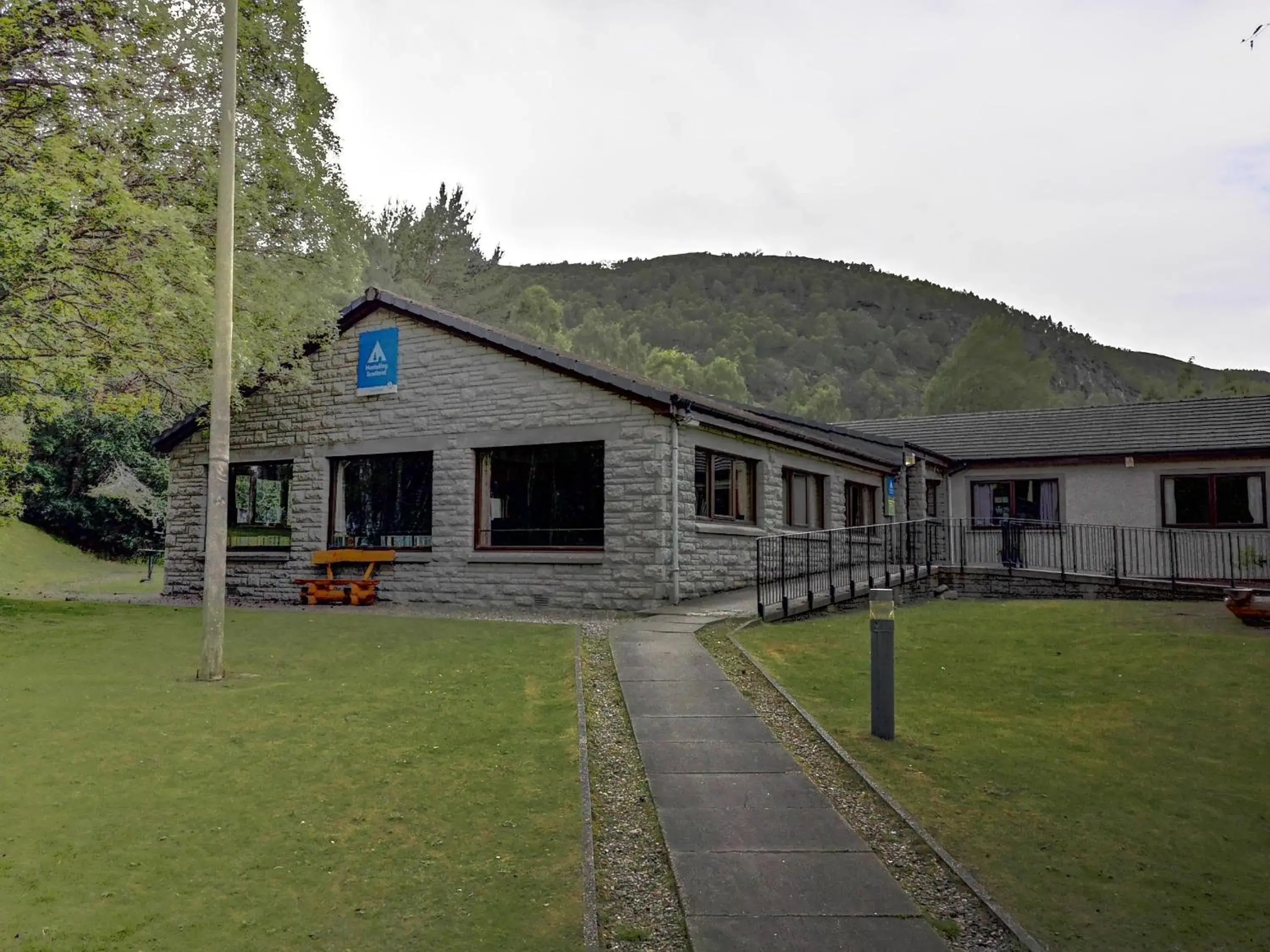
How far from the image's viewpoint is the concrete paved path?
12.6 ft

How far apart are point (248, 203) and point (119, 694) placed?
32.1 feet

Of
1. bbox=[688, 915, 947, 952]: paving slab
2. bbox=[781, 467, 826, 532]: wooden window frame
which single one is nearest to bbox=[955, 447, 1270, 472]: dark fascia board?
bbox=[781, 467, 826, 532]: wooden window frame

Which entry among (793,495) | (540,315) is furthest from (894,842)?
(540,315)

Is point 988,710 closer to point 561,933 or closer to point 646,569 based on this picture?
point 561,933

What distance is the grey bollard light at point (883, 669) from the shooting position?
23.0 ft

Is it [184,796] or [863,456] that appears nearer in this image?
[184,796]

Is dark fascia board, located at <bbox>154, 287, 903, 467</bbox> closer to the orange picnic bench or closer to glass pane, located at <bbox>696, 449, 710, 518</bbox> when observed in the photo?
glass pane, located at <bbox>696, 449, 710, 518</bbox>

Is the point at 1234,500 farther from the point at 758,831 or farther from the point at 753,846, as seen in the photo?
the point at 753,846

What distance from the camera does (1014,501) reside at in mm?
24109

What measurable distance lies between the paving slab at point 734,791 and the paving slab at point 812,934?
1432 millimetres

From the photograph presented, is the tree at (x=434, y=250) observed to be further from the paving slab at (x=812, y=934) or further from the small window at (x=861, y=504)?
the paving slab at (x=812, y=934)

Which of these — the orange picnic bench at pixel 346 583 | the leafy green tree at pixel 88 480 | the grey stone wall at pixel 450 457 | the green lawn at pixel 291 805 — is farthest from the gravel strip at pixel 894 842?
the leafy green tree at pixel 88 480

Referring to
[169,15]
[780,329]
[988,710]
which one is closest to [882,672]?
[988,710]

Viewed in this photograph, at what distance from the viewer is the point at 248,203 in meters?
15.0
